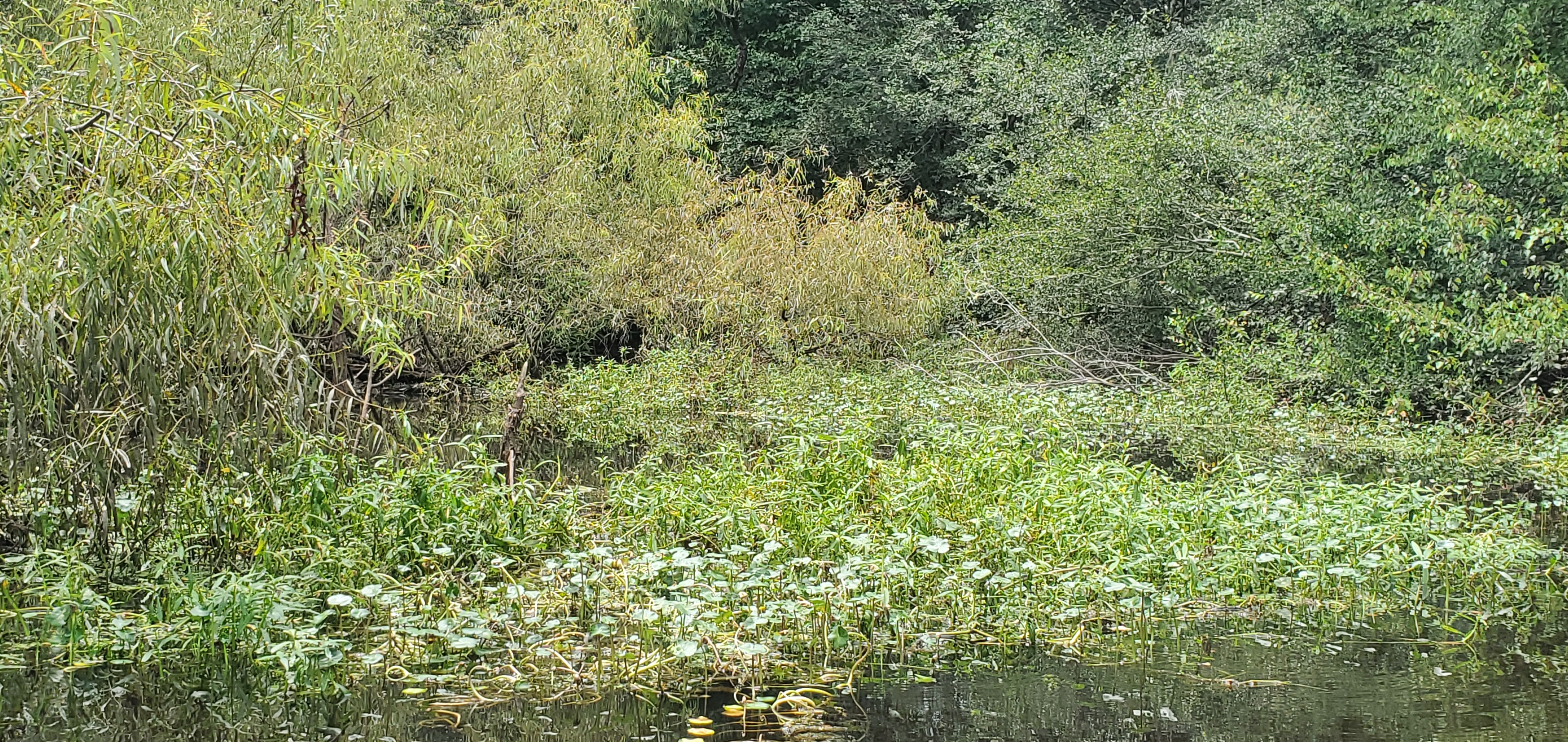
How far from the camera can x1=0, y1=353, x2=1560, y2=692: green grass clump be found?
4715 mm

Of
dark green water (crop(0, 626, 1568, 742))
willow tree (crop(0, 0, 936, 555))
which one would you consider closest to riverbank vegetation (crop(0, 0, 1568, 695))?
willow tree (crop(0, 0, 936, 555))

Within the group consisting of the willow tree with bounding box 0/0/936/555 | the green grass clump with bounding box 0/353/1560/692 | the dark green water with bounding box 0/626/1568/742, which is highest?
the willow tree with bounding box 0/0/936/555

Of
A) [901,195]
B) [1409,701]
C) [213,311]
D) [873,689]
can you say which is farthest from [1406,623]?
[901,195]

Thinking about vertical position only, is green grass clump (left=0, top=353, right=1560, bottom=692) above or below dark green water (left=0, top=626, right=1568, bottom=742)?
below

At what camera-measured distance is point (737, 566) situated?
5.76 metres

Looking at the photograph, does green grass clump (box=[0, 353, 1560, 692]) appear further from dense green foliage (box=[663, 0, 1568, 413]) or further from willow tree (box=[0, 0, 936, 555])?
dense green foliage (box=[663, 0, 1568, 413])

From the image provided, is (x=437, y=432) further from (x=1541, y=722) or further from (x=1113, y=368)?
(x=1541, y=722)

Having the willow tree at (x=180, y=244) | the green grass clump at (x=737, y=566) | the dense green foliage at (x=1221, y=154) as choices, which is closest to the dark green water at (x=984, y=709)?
the green grass clump at (x=737, y=566)

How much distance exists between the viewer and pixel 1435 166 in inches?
493

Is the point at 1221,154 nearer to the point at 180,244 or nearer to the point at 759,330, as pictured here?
the point at 759,330

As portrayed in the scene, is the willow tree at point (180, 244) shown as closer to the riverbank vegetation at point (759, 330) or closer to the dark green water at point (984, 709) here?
the riverbank vegetation at point (759, 330)

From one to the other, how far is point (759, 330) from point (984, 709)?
10.5 metres

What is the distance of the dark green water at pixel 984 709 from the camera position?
399 centimetres

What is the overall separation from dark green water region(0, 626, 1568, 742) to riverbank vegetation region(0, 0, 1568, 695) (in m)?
0.28
